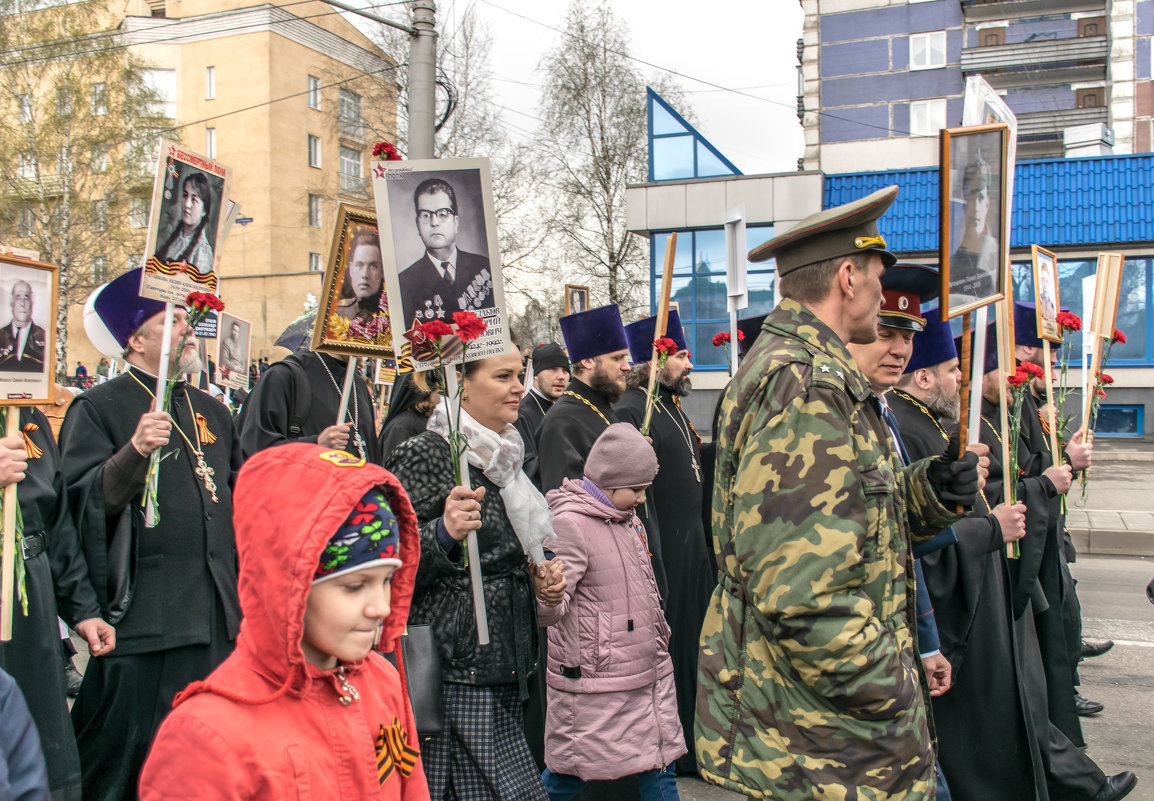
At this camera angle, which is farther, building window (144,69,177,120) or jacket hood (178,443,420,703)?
building window (144,69,177,120)

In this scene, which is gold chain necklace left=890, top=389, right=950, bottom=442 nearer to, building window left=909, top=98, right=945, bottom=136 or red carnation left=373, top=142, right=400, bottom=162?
red carnation left=373, top=142, right=400, bottom=162

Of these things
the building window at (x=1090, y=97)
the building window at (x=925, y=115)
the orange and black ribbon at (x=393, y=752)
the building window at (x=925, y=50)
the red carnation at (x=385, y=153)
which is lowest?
A: the orange and black ribbon at (x=393, y=752)

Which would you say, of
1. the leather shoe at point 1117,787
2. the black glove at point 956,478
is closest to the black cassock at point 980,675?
the leather shoe at point 1117,787

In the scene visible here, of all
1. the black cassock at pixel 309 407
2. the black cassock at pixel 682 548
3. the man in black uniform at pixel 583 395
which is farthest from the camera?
the man in black uniform at pixel 583 395

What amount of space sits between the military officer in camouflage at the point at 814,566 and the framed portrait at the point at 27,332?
92.7 inches

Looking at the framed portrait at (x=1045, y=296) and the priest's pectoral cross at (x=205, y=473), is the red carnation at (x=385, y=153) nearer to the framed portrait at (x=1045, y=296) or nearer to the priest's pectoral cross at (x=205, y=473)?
the priest's pectoral cross at (x=205, y=473)

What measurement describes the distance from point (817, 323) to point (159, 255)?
262 centimetres

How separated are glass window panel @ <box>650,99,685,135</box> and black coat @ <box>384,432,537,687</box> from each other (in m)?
19.1

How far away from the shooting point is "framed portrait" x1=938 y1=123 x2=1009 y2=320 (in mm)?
2914

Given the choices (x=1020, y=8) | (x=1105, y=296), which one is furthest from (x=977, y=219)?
(x=1020, y=8)

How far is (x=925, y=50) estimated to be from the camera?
106 feet

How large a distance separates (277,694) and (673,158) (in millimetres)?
20617

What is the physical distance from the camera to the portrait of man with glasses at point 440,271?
363 cm

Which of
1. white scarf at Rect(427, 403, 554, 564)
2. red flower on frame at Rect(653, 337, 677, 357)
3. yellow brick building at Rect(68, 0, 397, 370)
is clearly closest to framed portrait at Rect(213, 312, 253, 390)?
red flower on frame at Rect(653, 337, 677, 357)
